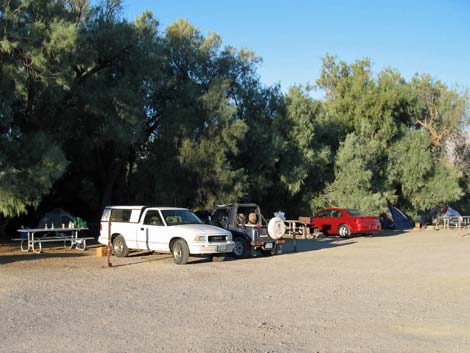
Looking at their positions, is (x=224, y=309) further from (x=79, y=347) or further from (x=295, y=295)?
(x=79, y=347)

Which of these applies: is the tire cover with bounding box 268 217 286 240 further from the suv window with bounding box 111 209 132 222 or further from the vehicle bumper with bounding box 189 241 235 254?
the suv window with bounding box 111 209 132 222

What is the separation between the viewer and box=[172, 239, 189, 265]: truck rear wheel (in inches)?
595

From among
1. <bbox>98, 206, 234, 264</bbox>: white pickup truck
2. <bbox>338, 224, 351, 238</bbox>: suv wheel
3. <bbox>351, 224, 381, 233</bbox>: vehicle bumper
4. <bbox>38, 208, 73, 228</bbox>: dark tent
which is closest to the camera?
<bbox>98, 206, 234, 264</bbox>: white pickup truck

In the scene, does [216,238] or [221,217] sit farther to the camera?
[221,217]

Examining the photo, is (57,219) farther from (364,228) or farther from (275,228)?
(364,228)

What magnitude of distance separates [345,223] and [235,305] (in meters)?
18.0

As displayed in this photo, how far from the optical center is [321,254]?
60.7ft

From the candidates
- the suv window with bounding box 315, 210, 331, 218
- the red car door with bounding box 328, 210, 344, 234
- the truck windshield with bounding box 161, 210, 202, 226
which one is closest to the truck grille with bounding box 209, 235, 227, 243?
the truck windshield with bounding box 161, 210, 202, 226

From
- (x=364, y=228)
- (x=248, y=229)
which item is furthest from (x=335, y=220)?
(x=248, y=229)

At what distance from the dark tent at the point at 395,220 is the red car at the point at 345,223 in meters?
7.12

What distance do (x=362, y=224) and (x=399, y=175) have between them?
9.61 metres

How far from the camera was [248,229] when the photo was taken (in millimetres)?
17484

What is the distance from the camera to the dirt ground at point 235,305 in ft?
22.7

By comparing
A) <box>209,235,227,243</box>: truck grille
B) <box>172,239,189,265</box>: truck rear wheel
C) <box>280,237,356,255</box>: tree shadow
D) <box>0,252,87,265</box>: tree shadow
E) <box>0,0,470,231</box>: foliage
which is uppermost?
<box>0,0,470,231</box>: foliage
